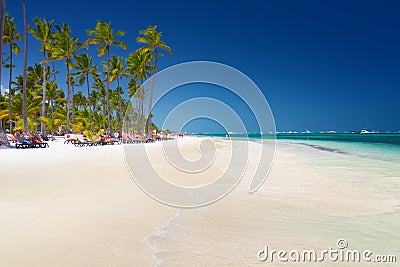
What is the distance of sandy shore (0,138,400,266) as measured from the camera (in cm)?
318

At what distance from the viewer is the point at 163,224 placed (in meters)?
4.34

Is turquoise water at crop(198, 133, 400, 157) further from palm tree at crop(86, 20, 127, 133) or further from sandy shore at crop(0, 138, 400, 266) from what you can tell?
palm tree at crop(86, 20, 127, 133)

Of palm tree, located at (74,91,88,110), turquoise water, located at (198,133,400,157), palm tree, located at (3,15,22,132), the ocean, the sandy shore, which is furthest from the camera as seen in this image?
palm tree, located at (74,91,88,110)

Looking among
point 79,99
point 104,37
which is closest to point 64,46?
point 104,37

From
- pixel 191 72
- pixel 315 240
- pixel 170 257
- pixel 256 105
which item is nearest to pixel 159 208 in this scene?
pixel 170 257

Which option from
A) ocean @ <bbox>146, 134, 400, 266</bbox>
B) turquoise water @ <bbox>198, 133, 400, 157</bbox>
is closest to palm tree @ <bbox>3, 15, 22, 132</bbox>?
turquoise water @ <bbox>198, 133, 400, 157</bbox>

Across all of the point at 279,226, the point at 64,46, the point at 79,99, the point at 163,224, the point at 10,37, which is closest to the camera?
the point at 163,224

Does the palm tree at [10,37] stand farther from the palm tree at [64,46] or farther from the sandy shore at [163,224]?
the sandy shore at [163,224]

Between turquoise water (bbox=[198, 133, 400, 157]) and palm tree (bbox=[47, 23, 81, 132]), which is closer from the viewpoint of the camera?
turquoise water (bbox=[198, 133, 400, 157])

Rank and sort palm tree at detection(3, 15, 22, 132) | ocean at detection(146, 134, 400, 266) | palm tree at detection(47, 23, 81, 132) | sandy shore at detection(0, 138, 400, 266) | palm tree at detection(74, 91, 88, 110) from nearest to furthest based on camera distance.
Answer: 1. sandy shore at detection(0, 138, 400, 266)
2. ocean at detection(146, 134, 400, 266)
3. palm tree at detection(3, 15, 22, 132)
4. palm tree at detection(47, 23, 81, 132)
5. palm tree at detection(74, 91, 88, 110)

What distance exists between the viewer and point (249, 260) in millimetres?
3172

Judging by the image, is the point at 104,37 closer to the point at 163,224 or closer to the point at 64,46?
the point at 64,46

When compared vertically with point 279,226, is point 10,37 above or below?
above

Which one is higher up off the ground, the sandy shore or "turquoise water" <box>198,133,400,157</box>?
"turquoise water" <box>198,133,400,157</box>
